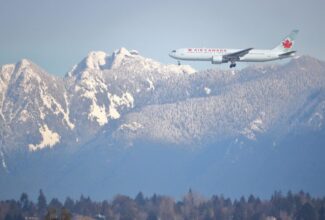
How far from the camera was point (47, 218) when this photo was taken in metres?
154

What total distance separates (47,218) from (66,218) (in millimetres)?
3483

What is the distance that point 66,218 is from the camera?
152 metres
